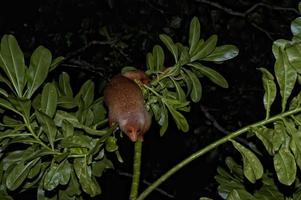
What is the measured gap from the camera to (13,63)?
1.09 meters

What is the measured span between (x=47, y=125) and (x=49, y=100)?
0.09 m

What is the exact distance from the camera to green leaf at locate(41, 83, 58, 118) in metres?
1.06

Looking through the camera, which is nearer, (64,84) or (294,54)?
(294,54)

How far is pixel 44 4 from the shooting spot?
9.36 ft

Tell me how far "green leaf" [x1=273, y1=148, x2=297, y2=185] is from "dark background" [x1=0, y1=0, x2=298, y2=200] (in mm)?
1619

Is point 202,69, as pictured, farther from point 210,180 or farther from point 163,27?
point 210,180

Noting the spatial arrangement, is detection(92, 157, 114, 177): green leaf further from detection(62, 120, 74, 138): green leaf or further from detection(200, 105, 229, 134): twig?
detection(200, 105, 229, 134): twig

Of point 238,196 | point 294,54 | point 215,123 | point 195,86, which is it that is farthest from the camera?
point 215,123

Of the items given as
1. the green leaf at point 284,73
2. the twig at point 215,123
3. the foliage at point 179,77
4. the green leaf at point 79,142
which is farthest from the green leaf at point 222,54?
the twig at point 215,123

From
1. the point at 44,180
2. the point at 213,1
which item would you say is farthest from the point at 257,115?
the point at 44,180

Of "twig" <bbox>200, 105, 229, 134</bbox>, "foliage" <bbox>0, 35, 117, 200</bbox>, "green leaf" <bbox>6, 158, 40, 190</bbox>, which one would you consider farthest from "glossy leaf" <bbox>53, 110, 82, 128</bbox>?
"twig" <bbox>200, 105, 229, 134</bbox>

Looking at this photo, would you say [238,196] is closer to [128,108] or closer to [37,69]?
[128,108]

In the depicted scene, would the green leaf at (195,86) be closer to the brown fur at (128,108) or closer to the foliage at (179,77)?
the foliage at (179,77)

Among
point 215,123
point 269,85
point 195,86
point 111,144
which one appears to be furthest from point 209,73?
point 215,123
